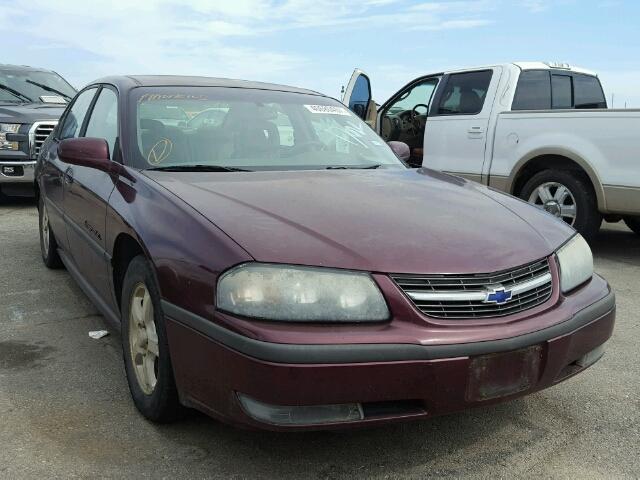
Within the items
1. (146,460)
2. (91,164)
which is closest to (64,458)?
(146,460)

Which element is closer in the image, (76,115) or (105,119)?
(105,119)

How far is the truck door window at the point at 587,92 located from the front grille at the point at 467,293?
18.3 feet

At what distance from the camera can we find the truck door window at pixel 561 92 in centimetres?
694

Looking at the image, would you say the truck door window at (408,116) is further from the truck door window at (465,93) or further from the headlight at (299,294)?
the headlight at (299,294)

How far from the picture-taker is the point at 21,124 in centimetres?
A: 843

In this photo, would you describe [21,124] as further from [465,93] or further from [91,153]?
[91,153]

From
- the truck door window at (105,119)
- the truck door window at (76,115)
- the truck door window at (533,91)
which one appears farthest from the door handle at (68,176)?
the truck door window at (533,91)

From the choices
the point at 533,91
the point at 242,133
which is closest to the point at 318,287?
the point at 242,133

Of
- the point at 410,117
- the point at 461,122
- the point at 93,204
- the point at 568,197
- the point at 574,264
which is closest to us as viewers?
the point at 574,264

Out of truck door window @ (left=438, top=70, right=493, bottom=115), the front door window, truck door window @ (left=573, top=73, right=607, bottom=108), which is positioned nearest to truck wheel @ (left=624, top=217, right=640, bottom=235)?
truck door window @ (left=573, top=73, right=607, bottom=108)

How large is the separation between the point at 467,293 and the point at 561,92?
18.3ft

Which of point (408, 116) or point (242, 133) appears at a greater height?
point (242, 133)

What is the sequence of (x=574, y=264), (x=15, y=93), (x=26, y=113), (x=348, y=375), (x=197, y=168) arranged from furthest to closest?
1. (x=15, y=93)
2. (x=26, y=113)
3. (x=197, y=168)
4. (x=574, y=264)
5. (x=348, y=375)

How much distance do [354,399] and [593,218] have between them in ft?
15.0
